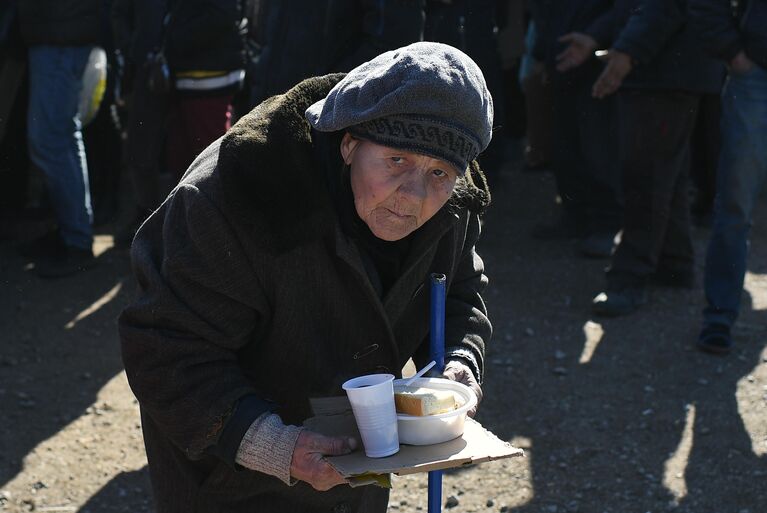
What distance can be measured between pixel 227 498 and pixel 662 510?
215cm

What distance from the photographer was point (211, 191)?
2.30 meters

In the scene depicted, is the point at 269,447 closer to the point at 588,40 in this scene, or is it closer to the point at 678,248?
the point at 678,248

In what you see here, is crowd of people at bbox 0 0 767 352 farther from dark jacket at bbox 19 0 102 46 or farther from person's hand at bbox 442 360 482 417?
person's hand at bbox 442 360 482 417

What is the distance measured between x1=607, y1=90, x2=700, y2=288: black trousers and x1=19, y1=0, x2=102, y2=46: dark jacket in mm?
2918

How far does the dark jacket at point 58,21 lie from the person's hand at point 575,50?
105 inches

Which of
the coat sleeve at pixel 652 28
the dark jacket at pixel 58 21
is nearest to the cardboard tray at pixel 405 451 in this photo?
the coat sleeve at pixel 652 28

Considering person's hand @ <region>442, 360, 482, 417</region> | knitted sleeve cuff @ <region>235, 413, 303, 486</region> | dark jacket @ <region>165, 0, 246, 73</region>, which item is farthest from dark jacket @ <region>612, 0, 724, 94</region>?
knitted sleeve cuff @ <region>235, 413, 303, 486</region>

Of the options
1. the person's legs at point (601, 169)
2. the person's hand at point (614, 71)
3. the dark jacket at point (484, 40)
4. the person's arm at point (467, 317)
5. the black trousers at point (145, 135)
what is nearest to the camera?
the person's arm at point (467, 317)

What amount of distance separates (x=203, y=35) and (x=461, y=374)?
12.8 feet

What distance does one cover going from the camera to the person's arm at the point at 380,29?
5.04 meters

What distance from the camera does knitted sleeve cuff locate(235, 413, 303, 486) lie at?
2250 millimetres

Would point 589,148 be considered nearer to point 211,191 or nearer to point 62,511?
point 62,511

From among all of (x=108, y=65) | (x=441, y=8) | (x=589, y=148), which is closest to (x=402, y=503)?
(x=441, y=8)

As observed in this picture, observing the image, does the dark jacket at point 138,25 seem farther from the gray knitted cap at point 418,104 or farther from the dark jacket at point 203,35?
the gray knitted cap at point 418,104
